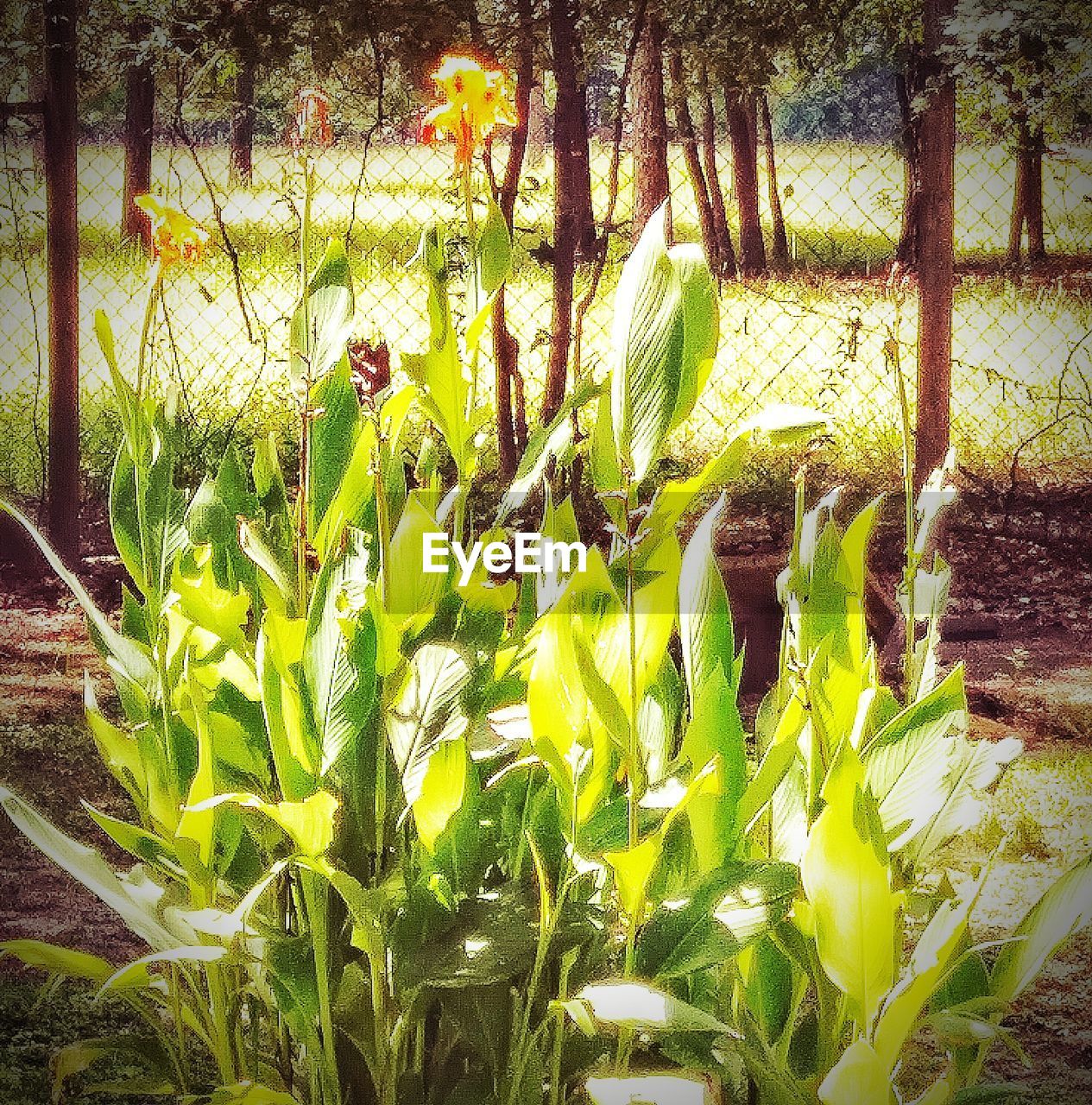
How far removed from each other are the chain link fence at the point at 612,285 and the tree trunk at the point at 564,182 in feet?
0.05

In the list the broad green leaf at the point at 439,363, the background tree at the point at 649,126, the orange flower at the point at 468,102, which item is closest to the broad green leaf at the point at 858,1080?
the broad green leaf at the point at 439,363

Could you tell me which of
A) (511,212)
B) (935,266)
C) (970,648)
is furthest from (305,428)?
(970,648)

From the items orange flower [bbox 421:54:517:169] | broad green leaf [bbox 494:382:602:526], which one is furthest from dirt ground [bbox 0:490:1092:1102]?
broad green leaf [bbox 494:382:602:526]

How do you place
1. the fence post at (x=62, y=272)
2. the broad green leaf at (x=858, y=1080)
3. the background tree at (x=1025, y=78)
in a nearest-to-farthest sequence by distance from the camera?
the broad green leaf at (x=858, y=1080) < the background tree at (x=1025, y=78) < the fence post at (x=62, y=272)

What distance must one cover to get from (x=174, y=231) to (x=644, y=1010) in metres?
0.99

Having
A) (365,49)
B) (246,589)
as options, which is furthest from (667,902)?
(365,49)

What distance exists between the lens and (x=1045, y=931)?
694mm

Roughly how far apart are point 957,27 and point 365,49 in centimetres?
76

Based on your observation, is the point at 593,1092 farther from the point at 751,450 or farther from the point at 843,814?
the point at 751,450

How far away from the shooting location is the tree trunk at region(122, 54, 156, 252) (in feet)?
5.49

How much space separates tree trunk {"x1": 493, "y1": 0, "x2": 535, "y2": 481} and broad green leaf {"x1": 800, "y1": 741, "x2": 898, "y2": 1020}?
3.35ft

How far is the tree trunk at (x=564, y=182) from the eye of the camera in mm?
1612
